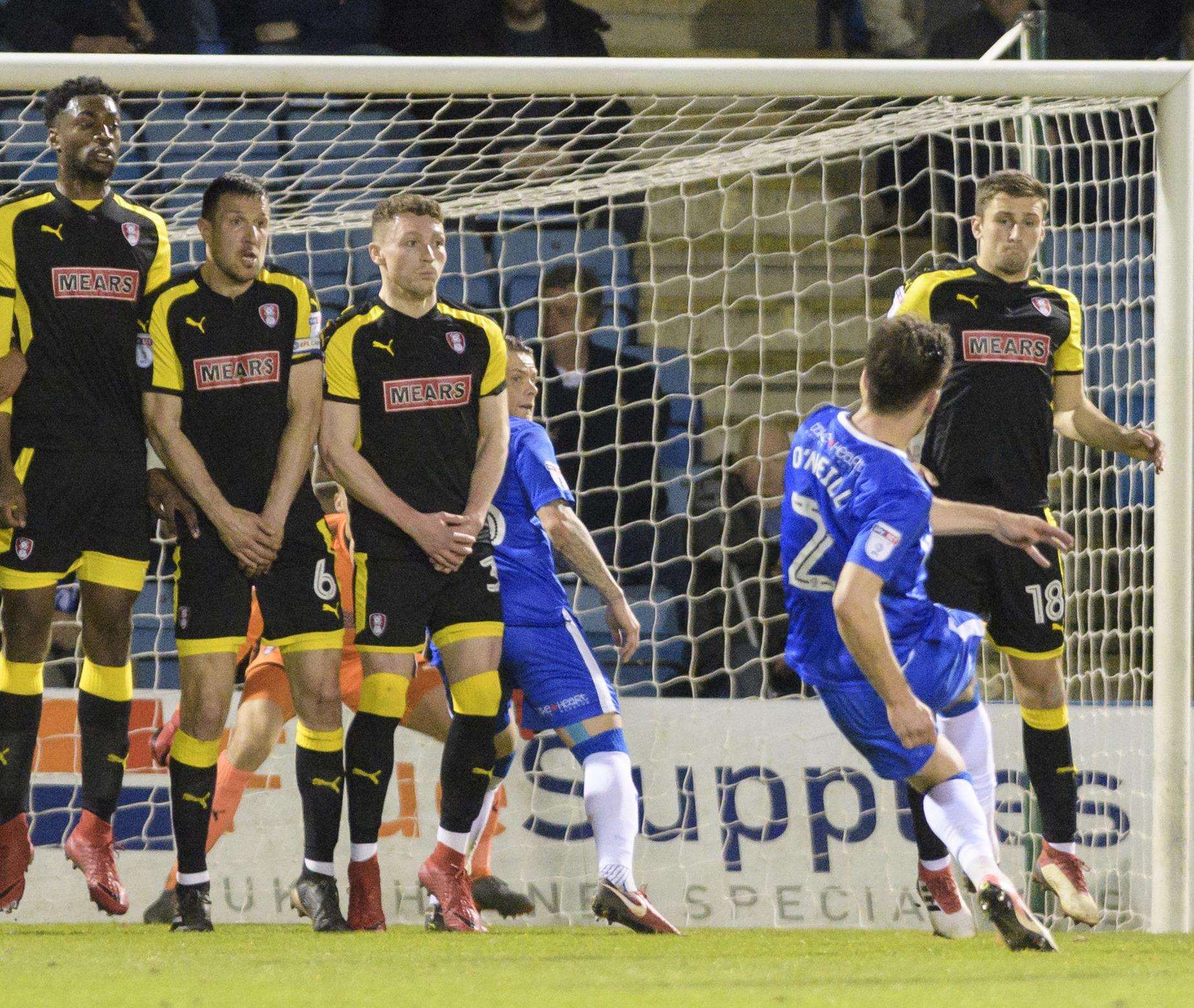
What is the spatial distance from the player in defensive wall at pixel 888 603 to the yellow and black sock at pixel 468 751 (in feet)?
2.86

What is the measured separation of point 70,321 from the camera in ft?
13.2

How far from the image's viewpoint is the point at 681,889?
17.2 ft

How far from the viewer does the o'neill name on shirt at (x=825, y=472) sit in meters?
3.53

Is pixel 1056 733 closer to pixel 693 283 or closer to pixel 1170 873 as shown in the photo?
pixel 1170 873

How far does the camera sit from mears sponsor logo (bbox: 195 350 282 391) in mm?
4070

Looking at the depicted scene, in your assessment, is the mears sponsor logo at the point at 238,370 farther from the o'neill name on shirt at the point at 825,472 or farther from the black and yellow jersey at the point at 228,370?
the o'neill name on shirt at the point at 825,472

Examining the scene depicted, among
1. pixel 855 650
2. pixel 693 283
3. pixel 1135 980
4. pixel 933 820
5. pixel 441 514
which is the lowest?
pixel 1135 980

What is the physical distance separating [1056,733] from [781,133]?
12.5 ft

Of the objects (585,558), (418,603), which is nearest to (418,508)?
(418,603)

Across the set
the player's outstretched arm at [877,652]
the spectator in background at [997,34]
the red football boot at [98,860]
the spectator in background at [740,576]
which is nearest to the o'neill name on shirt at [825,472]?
the player's outstretched arm at [877,652]

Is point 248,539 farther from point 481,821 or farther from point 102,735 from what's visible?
point 481,821

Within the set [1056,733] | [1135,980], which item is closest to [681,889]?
[1056,733]

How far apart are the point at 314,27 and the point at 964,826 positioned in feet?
20.0

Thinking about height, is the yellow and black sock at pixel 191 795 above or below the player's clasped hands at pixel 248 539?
below
